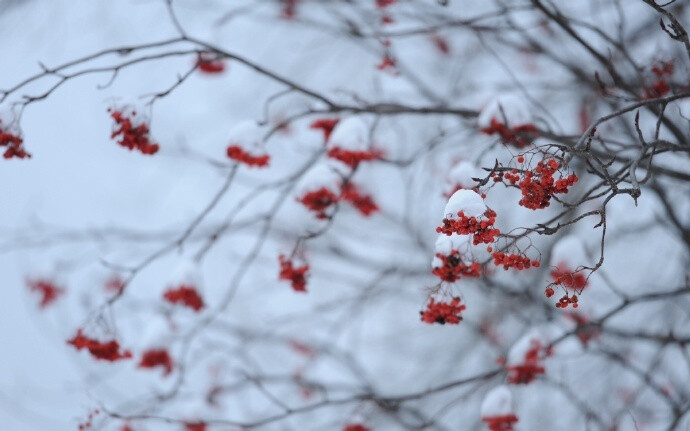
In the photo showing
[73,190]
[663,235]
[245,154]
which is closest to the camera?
[245,154]

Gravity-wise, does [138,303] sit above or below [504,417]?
above

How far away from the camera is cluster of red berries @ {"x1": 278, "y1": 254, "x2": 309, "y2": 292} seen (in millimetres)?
2824

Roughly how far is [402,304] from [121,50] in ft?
21.2

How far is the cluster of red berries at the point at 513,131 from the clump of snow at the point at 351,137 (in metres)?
0.52

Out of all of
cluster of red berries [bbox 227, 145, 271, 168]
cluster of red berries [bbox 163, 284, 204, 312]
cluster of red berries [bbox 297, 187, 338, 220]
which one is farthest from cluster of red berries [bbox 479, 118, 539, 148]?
cluster of red berries [bbox 163, 284, 204, 312]

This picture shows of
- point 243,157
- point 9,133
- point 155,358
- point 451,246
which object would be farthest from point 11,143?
point 451,246

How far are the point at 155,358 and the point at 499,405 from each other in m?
1.89

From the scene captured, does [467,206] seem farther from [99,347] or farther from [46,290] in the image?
[46,290]

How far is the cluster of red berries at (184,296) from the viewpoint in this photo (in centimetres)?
316

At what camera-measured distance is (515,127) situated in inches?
104

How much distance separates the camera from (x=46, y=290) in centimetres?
Answer: 496

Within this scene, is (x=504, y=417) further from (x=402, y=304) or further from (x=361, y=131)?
(x=402, y=304)

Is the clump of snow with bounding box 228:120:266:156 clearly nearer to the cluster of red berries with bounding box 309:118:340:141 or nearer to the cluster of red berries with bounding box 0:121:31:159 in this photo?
the cluster of red berries with bounding box 309:118:340:141

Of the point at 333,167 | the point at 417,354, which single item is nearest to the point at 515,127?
the point at 333,167
